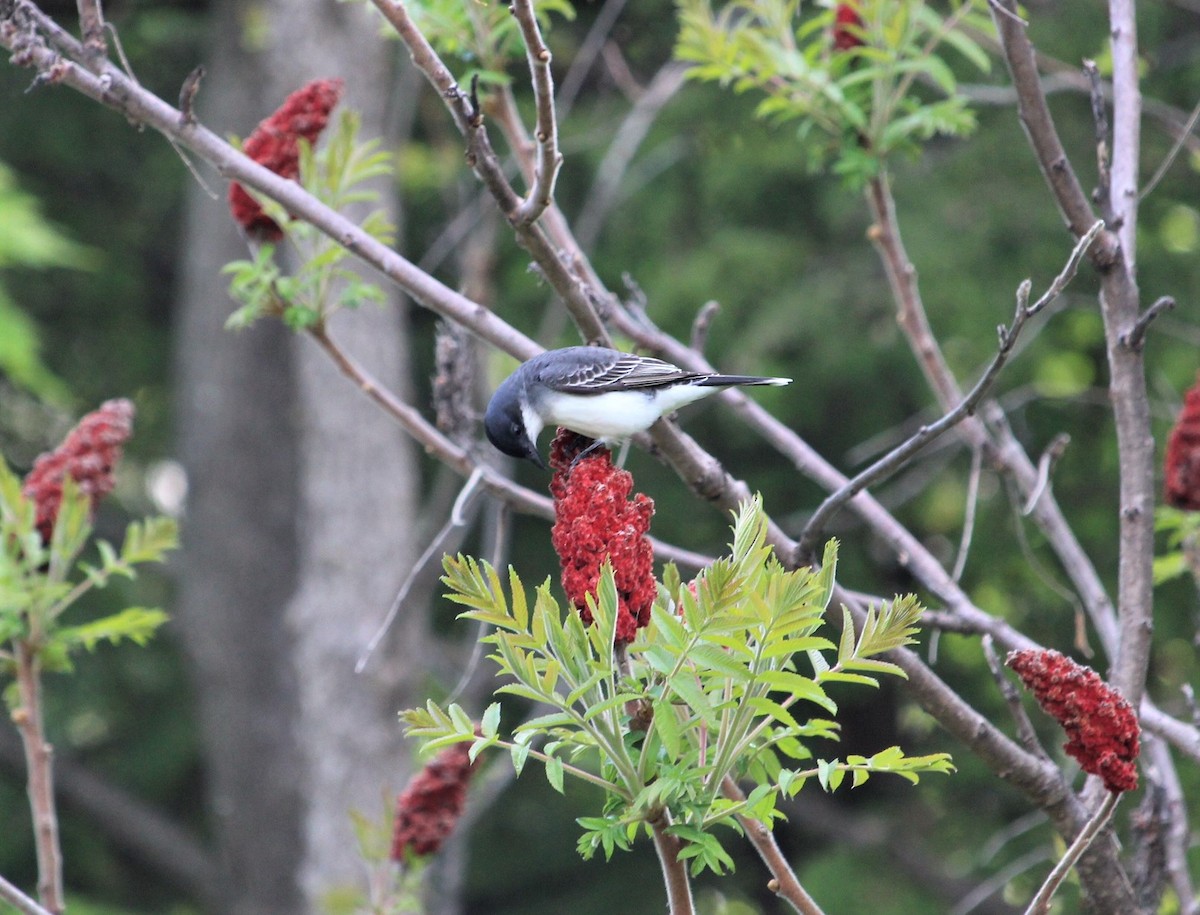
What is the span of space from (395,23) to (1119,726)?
171cm

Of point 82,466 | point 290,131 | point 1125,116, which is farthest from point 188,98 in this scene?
point 1125,116

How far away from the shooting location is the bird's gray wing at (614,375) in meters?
3.26

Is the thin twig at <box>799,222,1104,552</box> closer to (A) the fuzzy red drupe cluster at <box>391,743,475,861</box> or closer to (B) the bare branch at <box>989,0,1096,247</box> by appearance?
(B) the bare branch at <box>989,0,1096,247</box>

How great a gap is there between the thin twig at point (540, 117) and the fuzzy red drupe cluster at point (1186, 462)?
1.70m

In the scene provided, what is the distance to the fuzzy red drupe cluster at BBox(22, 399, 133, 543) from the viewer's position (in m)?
3.47

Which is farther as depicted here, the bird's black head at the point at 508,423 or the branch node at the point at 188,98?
the bird's black head at the point at 508,423

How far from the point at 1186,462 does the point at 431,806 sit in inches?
78.2

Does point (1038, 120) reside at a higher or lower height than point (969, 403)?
higher

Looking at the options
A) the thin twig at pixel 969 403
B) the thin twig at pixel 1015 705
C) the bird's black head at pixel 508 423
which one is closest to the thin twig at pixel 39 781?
the bird's black head at pixel 508 423

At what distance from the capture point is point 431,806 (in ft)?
11.5

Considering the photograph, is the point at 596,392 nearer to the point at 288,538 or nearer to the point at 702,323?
the point at 702,323

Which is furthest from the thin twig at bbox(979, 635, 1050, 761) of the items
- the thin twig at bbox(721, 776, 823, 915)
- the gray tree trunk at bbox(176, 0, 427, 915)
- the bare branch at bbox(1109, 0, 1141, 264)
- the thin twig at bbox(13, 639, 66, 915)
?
the gray tree trunk at bbox(176, 0, 427, 915)

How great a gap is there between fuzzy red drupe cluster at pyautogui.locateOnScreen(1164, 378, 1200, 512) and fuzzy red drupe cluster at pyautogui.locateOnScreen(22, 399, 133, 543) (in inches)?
99.7

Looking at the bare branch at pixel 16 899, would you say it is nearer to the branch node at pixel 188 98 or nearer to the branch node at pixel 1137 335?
the branch node at pixel 188 98
